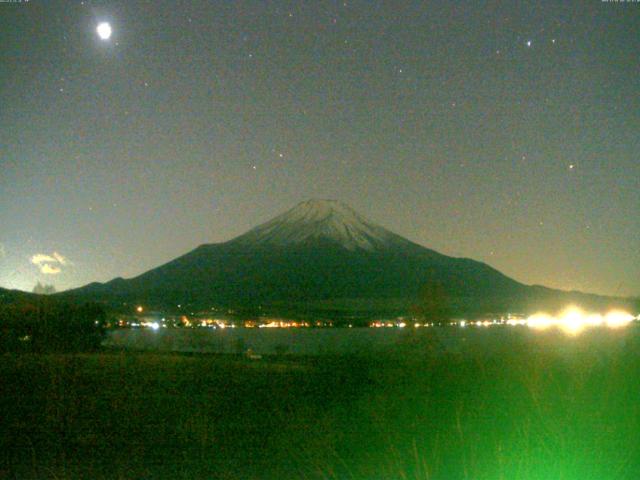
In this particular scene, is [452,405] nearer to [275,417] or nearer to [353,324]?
[275,417]

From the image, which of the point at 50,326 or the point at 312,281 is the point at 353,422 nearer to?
the point at 50,326

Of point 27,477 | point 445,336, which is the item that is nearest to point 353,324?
point 445,336

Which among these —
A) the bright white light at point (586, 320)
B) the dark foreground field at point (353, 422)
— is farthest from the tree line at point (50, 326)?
the bright white light at point (586, 320)

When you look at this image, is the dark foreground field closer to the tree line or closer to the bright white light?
the tree line

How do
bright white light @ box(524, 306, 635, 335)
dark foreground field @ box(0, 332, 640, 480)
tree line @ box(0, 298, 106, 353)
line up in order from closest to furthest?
1. dark foreground field @ box(0, 332, 640, 480)
2. tree line @ box(0, 298, 106, 353)
3. bright white light @ box(524, 306, 635, 335)

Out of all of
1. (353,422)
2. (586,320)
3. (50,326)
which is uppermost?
(50,326)

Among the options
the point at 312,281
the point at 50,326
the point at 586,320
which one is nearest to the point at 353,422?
the point at 50,326

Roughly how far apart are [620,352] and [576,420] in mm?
8470

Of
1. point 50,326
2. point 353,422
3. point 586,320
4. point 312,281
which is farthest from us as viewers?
point 312,281

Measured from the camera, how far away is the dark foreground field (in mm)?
9523

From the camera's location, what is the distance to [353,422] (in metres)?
12.9

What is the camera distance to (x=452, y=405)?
14.1m

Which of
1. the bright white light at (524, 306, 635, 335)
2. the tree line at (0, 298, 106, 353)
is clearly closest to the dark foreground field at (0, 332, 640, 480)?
the tree line at (0, 298, 106, 353)

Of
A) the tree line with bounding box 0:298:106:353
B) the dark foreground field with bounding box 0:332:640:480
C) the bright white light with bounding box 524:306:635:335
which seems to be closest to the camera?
the dark foreground field with bounding box 0:332:640:480
